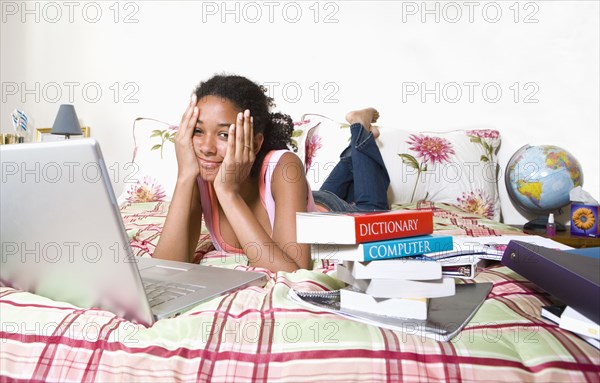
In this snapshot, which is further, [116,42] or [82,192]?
[116,42]

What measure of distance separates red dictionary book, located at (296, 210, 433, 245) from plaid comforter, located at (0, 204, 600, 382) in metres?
0.10

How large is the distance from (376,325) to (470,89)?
2.02 m

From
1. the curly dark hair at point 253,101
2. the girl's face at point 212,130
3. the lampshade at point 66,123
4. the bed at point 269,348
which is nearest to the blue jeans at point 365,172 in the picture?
the curly dark hair at point 253,101

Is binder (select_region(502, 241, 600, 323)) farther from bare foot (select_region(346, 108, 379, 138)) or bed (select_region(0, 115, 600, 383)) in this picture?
bare foot (select_region(346, 108, 379, 138))

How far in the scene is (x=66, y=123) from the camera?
2.43m

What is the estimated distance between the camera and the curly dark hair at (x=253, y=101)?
1.20m

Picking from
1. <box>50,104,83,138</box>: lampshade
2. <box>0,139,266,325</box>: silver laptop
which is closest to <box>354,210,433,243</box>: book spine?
<box>0,139,266,325</box>: silver laptop

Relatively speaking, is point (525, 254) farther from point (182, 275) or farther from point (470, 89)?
point (470, 89)

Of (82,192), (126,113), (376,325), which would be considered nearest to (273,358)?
(376,325)

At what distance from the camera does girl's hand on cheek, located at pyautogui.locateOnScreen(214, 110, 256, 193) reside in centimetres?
111

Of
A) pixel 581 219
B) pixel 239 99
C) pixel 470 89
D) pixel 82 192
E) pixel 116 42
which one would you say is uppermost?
pixel 116 42

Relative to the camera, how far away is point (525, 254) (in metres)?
0.71

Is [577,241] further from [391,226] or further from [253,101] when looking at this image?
[391,226]

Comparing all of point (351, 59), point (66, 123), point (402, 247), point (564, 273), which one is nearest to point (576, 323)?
point (564, 273)
